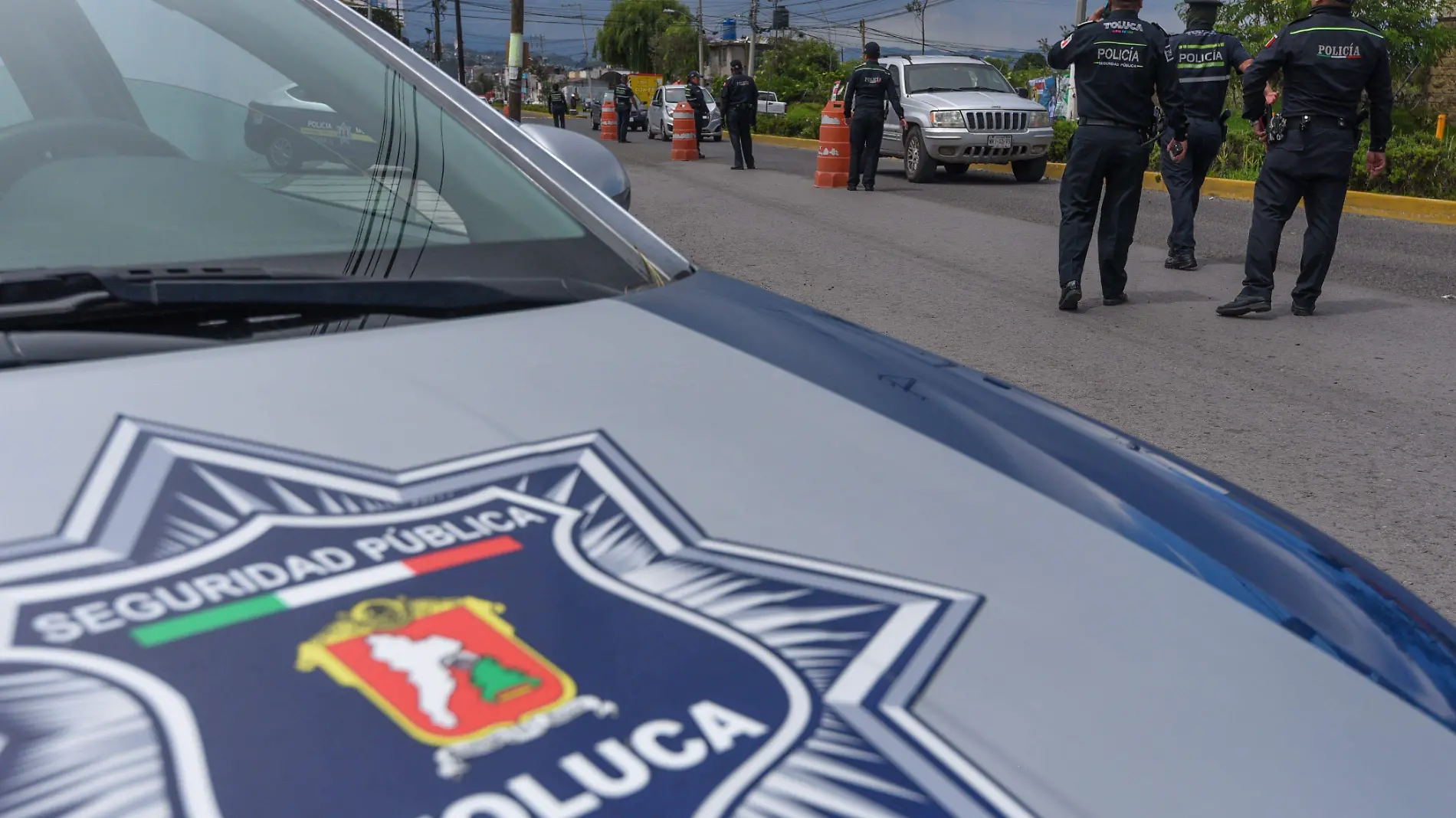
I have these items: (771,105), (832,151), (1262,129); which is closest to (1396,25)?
(832,151)

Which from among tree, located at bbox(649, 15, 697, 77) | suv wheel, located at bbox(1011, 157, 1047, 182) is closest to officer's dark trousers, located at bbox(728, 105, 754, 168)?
suv wheel, located at bbox(1011, 157, 1047, 182)

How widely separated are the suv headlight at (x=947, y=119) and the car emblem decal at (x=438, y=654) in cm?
1484

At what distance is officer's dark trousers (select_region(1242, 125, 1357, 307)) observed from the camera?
6.41 m

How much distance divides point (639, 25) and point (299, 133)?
104806 mm

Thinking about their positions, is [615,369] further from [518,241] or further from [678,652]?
[678,652]

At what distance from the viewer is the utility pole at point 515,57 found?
21.9 metres

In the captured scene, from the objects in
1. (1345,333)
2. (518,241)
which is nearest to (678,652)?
(518,241)

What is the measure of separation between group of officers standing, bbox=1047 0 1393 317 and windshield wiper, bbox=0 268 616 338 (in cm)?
577

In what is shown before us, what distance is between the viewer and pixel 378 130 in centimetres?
182

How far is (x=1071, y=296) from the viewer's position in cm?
674

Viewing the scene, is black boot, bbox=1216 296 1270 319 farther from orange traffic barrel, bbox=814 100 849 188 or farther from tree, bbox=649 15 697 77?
tree, bbox=649 15 697 77

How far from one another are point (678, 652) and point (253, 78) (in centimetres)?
143

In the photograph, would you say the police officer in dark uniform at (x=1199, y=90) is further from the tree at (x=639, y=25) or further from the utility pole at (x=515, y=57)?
the tree at (x=639, y=25)

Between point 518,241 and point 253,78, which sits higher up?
point 253,78
